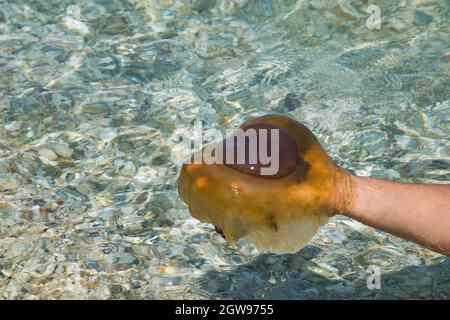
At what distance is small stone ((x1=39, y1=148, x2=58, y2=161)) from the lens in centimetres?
392

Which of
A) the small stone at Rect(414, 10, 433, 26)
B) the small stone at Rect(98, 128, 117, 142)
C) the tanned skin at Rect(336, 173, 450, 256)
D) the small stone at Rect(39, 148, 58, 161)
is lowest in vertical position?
the small stone at Rect(39, 148, 58, 161)

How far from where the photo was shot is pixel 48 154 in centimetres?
394

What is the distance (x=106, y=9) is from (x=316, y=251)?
7.43 feet

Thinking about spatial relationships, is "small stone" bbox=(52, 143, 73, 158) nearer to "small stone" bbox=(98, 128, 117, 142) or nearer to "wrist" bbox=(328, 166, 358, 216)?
"small stone" bbox=(98, 128, 117, 142)

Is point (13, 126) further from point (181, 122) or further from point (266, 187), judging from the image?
point (266, 187)

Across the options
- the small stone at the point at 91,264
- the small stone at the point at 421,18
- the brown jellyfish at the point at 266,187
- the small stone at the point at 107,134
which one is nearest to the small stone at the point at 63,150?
the small stone at the point at 107,134

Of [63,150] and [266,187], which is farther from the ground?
[266,187]

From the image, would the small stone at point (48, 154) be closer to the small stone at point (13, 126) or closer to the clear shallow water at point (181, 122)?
the clear shallow water at point (181, 122)

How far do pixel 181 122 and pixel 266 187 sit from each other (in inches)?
71.0

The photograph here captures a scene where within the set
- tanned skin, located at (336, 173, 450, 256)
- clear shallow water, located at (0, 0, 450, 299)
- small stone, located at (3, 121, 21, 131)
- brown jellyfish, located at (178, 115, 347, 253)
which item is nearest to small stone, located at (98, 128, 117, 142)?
clear shallow water, located at (0, 0, 450, 299)

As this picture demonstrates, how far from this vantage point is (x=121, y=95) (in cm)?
434

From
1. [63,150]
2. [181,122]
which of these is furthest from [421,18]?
[63,150]

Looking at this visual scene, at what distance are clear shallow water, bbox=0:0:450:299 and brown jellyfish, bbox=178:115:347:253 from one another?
82 cm
